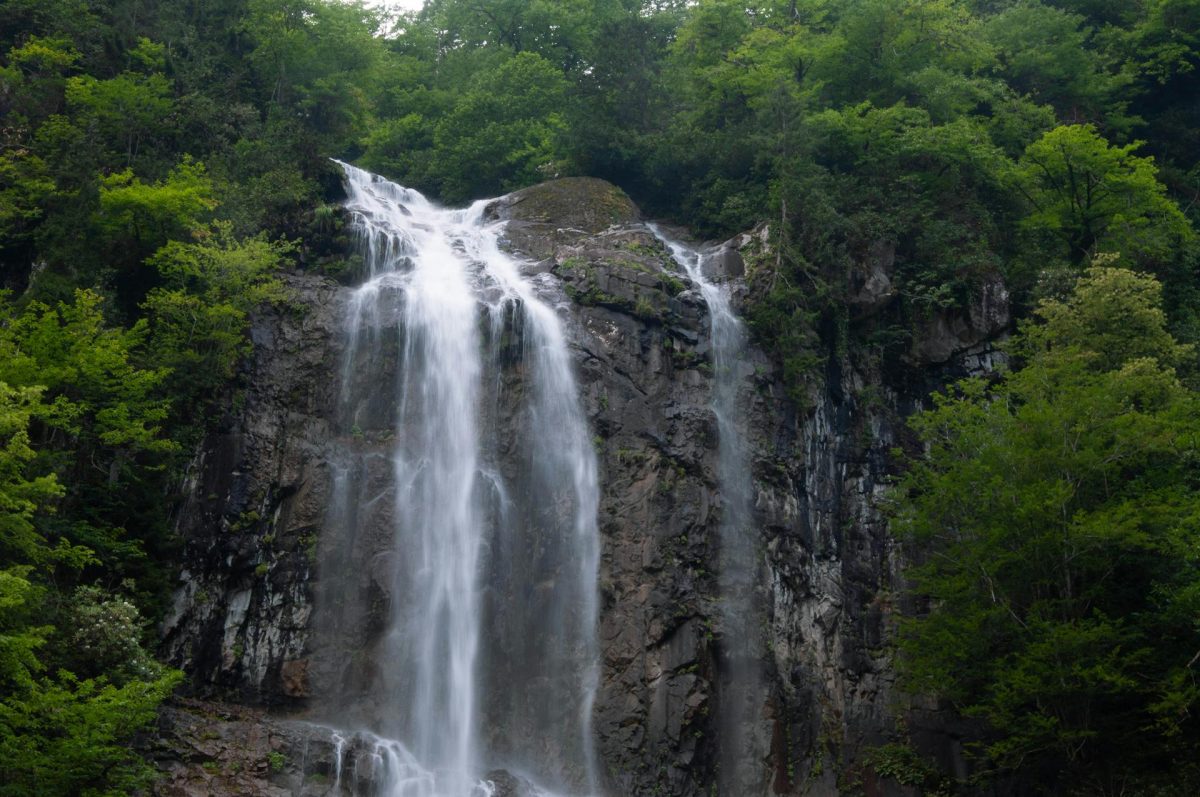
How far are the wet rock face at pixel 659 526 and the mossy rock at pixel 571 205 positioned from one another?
1.85m

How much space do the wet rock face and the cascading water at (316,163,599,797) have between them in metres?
0.31

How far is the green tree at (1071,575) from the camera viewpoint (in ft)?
52.3

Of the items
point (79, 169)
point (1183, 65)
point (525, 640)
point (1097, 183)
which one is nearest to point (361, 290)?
point (79, 169)

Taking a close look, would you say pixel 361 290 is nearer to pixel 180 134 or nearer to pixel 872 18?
pixel 180 134

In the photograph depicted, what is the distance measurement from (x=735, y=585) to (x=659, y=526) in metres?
1.89

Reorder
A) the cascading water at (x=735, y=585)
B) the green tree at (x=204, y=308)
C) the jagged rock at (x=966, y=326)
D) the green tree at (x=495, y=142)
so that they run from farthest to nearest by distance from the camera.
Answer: the green tree at (x=495, y=142) → the jagged rock at (x=966, y=326) → the green tree at (x=204, y=308) → the cascading water at (x=735, y=585)

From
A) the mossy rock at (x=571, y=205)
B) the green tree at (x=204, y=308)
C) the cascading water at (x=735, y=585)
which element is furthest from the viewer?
the mossy rock at (x=571, y=205)

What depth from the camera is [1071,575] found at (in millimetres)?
17172

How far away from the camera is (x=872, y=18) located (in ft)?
97.2

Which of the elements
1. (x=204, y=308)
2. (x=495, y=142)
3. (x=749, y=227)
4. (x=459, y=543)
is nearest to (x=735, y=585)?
(x=459, y=543)

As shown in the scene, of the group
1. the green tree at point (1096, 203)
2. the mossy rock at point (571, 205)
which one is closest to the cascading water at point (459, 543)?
the mossy rock at point (571, 205)

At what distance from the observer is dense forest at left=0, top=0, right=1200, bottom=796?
16.0 metres

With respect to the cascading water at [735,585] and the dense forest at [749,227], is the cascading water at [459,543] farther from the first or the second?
the dense forest at [749,227]

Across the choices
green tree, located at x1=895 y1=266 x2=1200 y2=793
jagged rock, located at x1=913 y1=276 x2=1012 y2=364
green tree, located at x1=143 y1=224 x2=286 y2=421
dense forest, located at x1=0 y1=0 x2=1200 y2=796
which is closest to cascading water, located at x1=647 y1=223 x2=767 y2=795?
dense forest, located at x1=0 y1=0 x2=1200 y2=796
